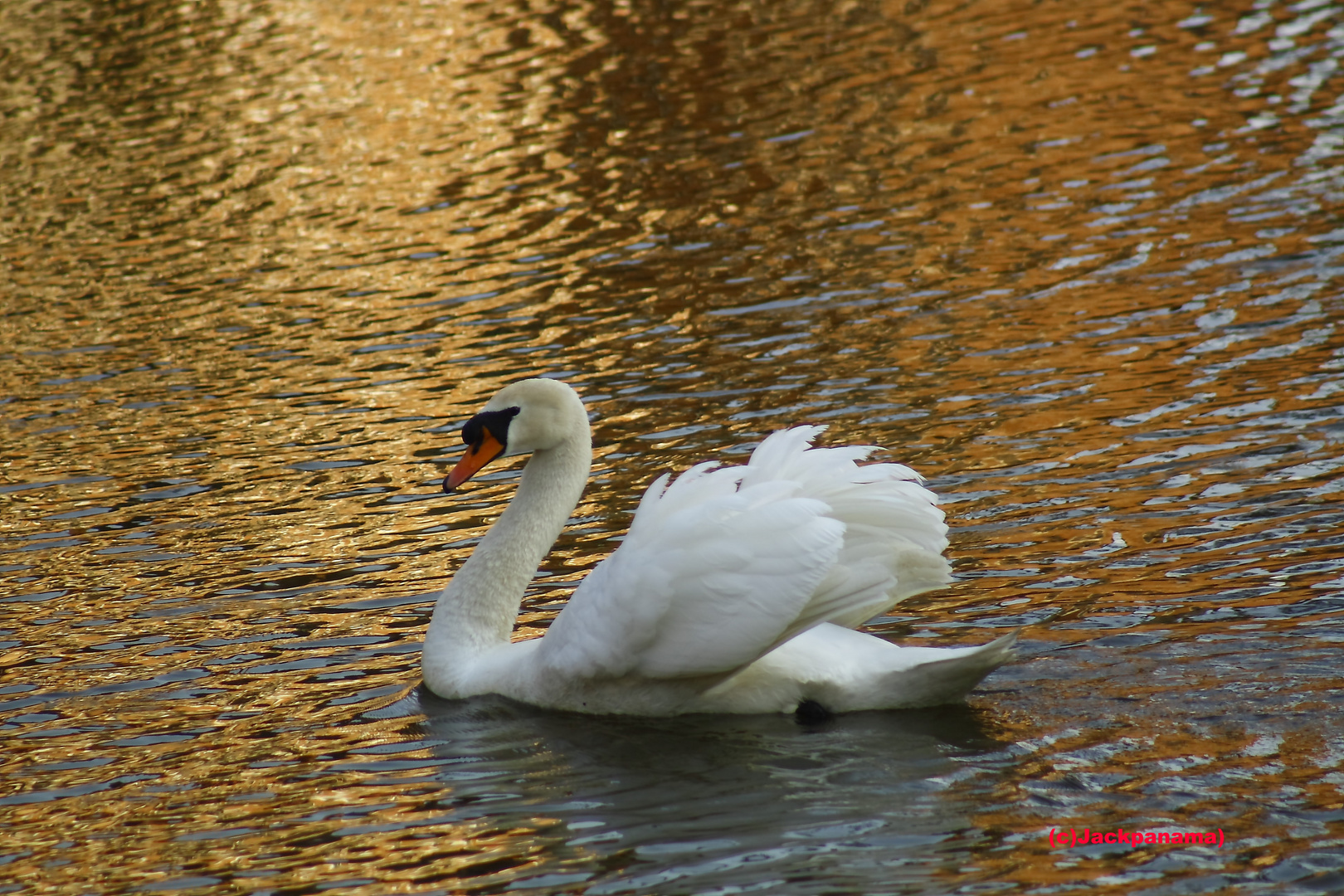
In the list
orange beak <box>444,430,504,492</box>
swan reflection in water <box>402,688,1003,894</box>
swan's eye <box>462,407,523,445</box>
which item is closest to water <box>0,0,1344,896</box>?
swan reflection in water <box>402,688,1003,894</box>

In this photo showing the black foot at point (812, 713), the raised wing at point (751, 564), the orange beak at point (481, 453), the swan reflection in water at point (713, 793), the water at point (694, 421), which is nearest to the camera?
the swan reflection in water at point (713, 793)

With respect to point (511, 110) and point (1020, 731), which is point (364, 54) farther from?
point (1020, 731)

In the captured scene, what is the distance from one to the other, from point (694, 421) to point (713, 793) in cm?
482

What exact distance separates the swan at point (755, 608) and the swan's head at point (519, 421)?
239mm

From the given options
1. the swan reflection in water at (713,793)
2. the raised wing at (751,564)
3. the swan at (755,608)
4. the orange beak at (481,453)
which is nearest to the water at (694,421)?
the swan reflection in water at (713,793)

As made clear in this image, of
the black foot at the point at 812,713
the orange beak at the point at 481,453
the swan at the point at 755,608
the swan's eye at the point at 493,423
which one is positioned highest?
the swan's eye at the point at 493,423

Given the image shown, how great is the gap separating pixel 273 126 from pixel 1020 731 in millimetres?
17889

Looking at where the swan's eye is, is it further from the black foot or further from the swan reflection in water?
the black foot

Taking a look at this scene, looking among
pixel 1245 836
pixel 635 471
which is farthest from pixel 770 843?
pixel 635 471

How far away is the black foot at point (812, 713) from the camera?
6.54m

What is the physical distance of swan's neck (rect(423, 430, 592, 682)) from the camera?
7.23 meters

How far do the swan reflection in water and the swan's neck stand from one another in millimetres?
256

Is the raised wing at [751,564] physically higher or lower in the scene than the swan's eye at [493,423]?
lower

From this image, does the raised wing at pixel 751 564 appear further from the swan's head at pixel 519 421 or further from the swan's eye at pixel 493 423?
the swan's eye at pixel 493 423
